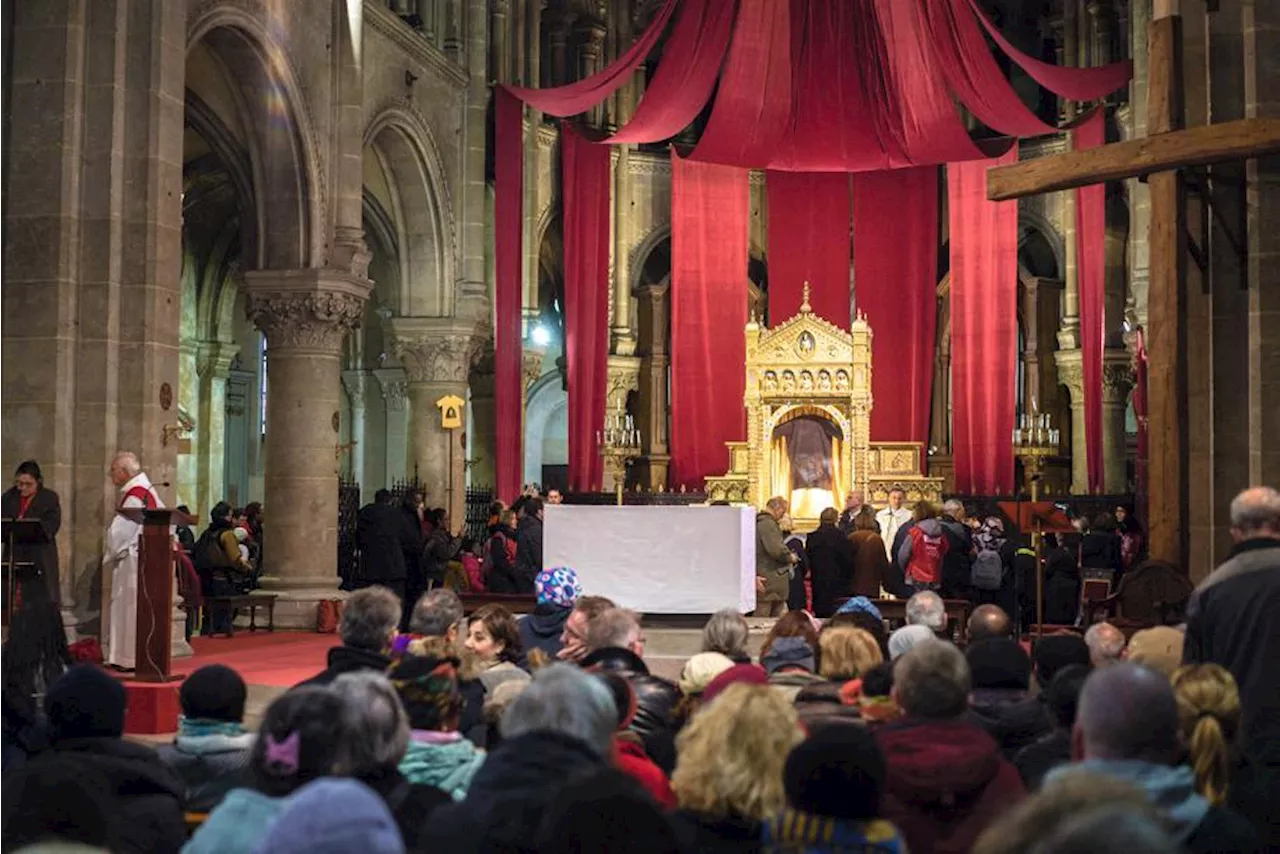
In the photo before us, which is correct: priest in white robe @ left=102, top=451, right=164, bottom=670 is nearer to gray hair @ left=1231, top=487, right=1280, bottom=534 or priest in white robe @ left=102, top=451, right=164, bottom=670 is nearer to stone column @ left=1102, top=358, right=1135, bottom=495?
gray hair @ left=1231, top=487, right=1280, bottom=534

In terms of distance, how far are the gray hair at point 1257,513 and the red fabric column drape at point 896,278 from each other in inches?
733

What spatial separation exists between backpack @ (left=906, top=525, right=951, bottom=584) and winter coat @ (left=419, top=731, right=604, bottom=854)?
1087 cm

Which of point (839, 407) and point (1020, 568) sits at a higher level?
point (839, 407)

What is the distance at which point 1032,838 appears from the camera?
2.31 meters

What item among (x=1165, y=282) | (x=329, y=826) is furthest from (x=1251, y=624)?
(x=1165, y=282)

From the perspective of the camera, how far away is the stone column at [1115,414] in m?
25.2

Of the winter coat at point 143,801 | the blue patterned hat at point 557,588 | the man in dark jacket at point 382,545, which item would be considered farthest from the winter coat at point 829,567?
the winter coat at point 143,801

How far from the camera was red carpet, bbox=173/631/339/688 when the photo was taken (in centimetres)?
1217

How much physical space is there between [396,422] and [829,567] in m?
14.8

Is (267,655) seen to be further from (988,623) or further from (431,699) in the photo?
(431,699)

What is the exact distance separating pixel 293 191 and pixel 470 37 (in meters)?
6.61

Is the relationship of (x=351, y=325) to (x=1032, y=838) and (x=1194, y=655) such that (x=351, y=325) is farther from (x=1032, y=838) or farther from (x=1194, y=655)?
(x=1032, y=838)

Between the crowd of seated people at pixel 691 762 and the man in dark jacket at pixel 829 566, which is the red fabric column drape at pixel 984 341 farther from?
the crowd of seated people at pixel 691 762

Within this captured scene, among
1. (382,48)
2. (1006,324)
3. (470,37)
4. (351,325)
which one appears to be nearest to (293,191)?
(351,325)
